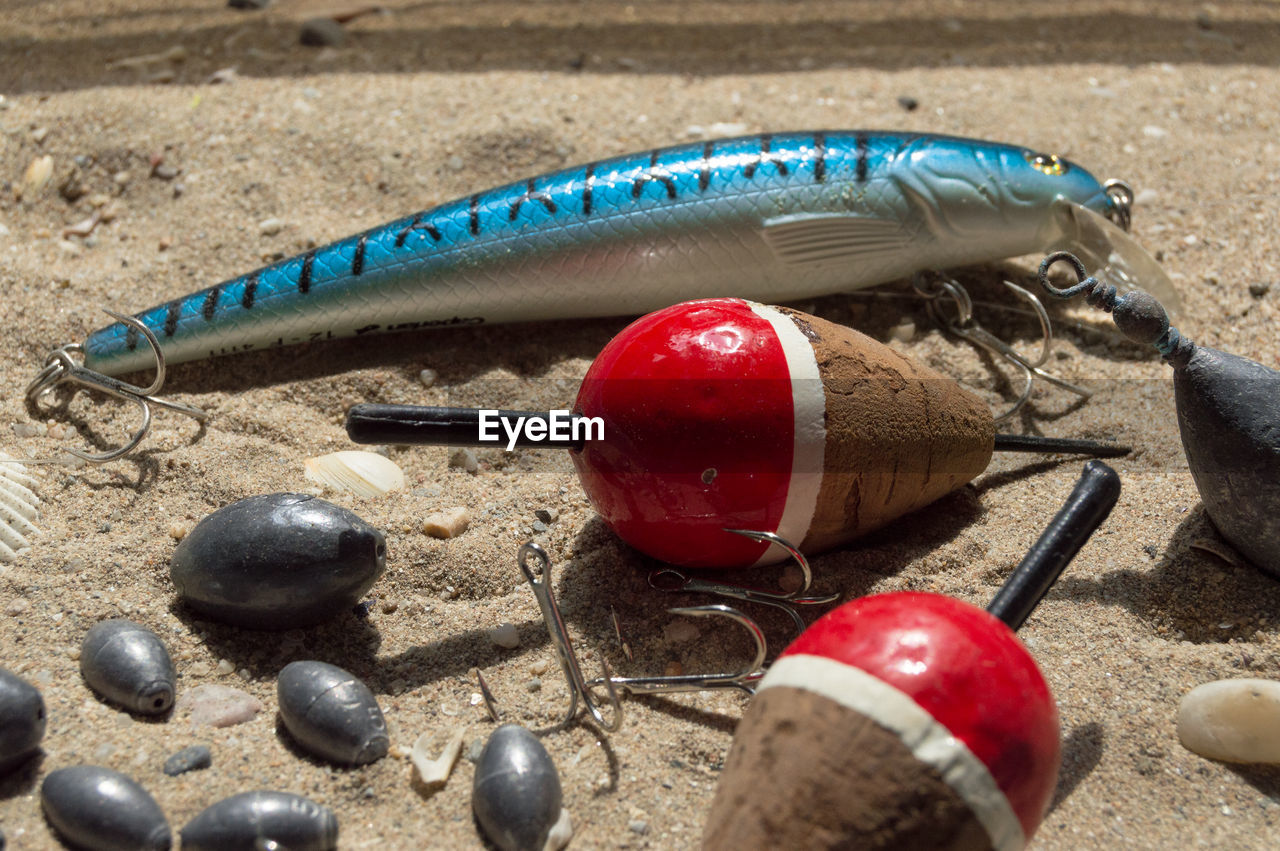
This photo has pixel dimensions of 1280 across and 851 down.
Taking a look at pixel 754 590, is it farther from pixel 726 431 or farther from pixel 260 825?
pixel 260 825

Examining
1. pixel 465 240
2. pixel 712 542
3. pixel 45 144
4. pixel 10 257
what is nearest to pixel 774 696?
pixel 712 542

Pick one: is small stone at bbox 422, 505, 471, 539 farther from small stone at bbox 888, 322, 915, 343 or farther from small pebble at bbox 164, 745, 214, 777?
small stone at bbox 888, 322, 915, 343

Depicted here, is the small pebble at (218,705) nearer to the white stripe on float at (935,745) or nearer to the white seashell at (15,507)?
the white seashell at (15,507)

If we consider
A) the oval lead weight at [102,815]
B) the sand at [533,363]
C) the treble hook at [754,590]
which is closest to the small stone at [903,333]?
the sand at [533,363]

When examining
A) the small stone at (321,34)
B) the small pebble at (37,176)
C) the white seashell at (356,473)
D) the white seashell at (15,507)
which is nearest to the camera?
the white seashell at (15,507)

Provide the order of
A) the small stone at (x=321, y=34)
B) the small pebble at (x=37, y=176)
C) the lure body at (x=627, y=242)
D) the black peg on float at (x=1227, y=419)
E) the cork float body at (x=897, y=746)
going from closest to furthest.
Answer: the cork float body at (x=897, y=746) < the black peg on float at (x=1227, y=419) < the lure body at (x=627, y=242) < the small pebble at (x=37, y=176) < the small stone at (x=321, y=34)

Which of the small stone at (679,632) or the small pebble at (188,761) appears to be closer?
the small pebble at (188,761)
